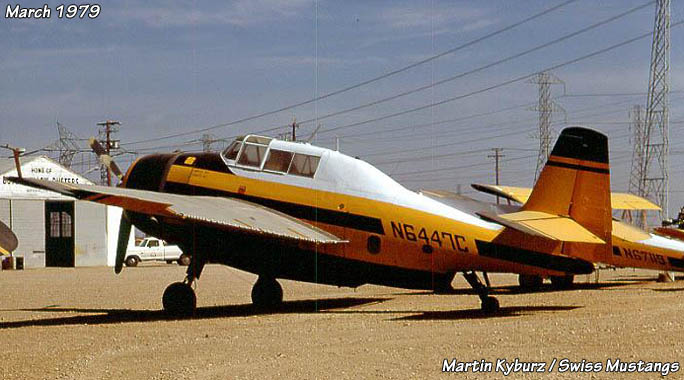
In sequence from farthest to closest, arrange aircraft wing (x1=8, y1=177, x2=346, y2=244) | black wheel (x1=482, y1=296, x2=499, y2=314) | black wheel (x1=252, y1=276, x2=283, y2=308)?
1. black wheel (x1=252, y1=276, x2=283, y2=308)
2. black wheel (x1=482, y1=296, x2=499, y2=314)
3. aircraft wing (x1=8, y1=177, x2=346, y2=244)

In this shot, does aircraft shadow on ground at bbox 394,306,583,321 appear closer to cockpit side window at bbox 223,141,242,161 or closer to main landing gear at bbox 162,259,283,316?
main landing gear at bbox 162,259,283,316

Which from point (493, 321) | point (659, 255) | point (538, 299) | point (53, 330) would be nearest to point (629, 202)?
point (659, 255)

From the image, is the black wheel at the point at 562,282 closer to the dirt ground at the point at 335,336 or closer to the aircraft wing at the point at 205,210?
the dirt ground at the point at 335,336

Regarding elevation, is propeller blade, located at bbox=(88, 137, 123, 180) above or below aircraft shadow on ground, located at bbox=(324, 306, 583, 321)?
above

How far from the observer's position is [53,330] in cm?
1402

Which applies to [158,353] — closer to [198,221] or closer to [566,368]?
[198,221]

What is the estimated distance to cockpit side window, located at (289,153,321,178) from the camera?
16.7 m

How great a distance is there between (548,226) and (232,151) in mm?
6337

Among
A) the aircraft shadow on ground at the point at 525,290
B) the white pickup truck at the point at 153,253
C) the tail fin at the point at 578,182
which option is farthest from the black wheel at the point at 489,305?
the white pickup truck at the point at 153,253

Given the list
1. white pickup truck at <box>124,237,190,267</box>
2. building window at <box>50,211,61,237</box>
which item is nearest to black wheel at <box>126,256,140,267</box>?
white pickup truck at <box>124,237,190,267</box>

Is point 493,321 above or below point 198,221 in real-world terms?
below

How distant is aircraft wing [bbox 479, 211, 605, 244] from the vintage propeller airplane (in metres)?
0.03

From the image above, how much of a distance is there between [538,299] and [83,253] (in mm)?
44409

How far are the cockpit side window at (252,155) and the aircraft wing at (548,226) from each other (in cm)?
490
